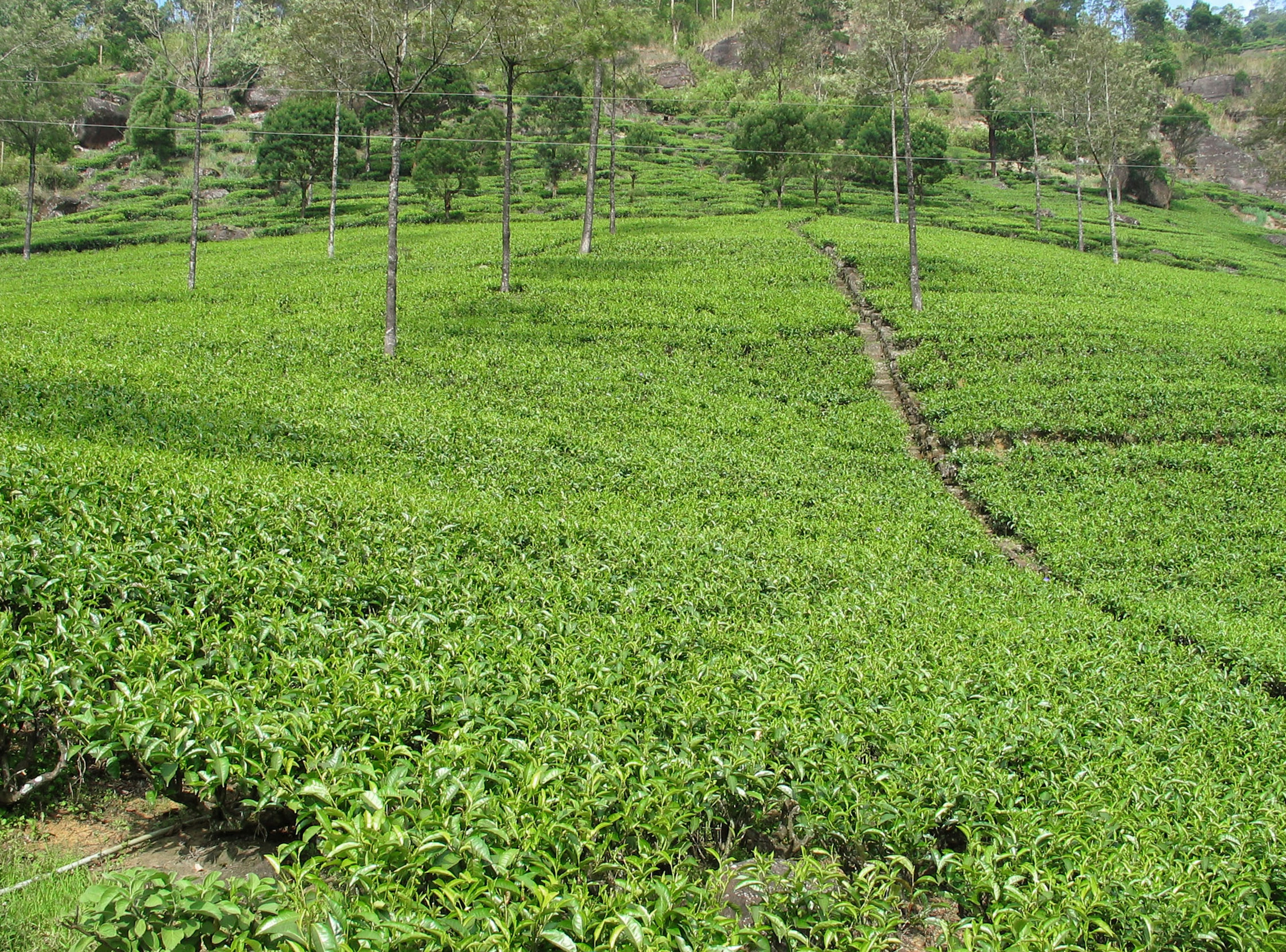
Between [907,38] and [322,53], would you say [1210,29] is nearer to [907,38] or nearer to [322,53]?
[907,38]

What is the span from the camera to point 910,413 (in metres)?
19.6

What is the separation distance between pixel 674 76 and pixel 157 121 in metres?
51.6

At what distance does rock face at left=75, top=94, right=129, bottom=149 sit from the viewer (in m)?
71.3

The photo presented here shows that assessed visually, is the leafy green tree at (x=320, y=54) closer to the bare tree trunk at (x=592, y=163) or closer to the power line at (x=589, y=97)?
the power line at (x=589, y=97)

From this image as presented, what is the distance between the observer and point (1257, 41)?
409 ft

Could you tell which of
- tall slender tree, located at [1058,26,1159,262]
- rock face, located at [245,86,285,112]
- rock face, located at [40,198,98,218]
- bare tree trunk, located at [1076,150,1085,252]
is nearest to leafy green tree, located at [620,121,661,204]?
tall slender tree, located at [1058,26,1159,262]

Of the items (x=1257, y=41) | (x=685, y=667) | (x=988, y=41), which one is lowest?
(x=685, y=667)

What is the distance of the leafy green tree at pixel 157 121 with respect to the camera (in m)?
62.2

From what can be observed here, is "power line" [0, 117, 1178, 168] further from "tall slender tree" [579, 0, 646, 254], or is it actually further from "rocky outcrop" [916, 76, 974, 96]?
"rocky outcrop" [916, 76, 974, 96]

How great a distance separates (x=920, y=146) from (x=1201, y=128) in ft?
144

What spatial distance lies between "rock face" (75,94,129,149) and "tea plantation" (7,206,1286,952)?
66302mm

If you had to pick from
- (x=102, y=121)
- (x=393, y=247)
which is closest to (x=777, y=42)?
(x=102, y=121)

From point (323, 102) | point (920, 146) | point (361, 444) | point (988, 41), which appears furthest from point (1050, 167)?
point (361, 444)

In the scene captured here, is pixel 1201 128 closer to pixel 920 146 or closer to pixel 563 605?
pixel 920 146
